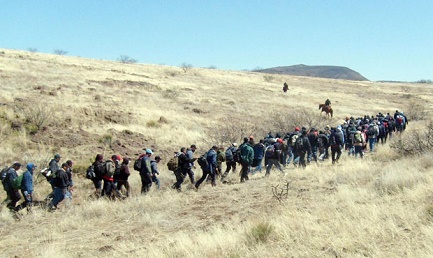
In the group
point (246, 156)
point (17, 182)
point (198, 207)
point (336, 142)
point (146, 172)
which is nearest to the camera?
A: point (198, 207)

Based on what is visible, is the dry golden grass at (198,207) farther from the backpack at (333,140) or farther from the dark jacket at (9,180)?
the backpack at (333,140)

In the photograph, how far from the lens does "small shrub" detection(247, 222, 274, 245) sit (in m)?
6.93

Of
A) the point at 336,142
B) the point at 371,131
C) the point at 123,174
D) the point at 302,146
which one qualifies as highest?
the point at 371,131

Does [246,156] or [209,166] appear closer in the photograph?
[209,166]

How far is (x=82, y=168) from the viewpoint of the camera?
16.5 m

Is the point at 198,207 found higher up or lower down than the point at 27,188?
lower down

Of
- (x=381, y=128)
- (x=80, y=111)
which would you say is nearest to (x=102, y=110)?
(x=80, y=111)

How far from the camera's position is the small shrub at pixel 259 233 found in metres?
6.93

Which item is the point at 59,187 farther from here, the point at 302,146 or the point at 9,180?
the point at 302,146

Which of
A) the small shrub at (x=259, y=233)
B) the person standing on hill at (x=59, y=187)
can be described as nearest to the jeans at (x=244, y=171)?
the person standing on hill at (x=59, y=187)

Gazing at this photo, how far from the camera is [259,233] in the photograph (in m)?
7.02

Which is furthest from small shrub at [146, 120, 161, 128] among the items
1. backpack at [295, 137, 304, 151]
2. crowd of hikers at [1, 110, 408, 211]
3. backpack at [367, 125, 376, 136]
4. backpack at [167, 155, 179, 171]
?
backpack at [367, 125, 376, 136]

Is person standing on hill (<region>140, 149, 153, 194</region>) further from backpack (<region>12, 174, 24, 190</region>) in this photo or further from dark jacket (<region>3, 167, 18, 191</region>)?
dark jacket (<region>3, 167, 18, 191</region>)

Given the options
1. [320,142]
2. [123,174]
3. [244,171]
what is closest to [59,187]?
[123,174]
